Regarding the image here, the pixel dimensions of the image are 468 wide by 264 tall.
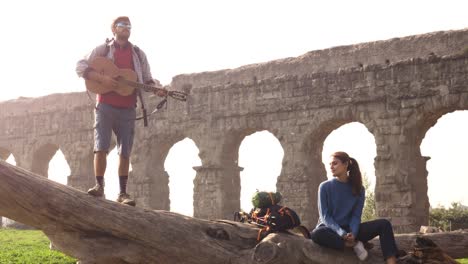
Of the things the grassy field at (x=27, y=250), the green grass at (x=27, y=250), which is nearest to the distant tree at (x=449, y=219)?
the grassy field at (x=27, y=250)

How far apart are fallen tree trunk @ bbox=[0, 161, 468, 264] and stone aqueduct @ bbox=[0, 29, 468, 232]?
31.2 ft

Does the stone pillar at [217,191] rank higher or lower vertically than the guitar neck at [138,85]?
lower

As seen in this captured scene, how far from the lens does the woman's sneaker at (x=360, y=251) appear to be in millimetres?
6219

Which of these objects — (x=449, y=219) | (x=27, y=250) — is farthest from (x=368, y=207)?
(x=27, y=250)

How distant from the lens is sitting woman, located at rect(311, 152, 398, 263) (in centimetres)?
620

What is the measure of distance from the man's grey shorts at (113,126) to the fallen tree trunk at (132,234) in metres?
1.06

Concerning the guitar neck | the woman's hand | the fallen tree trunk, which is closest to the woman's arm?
the woman's hand

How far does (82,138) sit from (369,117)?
963cm

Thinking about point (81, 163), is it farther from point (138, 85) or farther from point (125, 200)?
point (125, 200)

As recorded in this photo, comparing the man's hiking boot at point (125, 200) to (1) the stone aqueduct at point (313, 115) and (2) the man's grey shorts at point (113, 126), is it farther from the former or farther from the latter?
(1) the stone aqueduct at point (313, 115)

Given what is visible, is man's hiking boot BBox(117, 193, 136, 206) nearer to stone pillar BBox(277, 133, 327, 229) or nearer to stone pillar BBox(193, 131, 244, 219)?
stone pillar BBox(277, 133, 327, 229)

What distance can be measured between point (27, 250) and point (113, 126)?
6.78 meters

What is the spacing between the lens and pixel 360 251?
245 inches

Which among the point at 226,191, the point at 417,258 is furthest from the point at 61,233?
the point at 226,191
